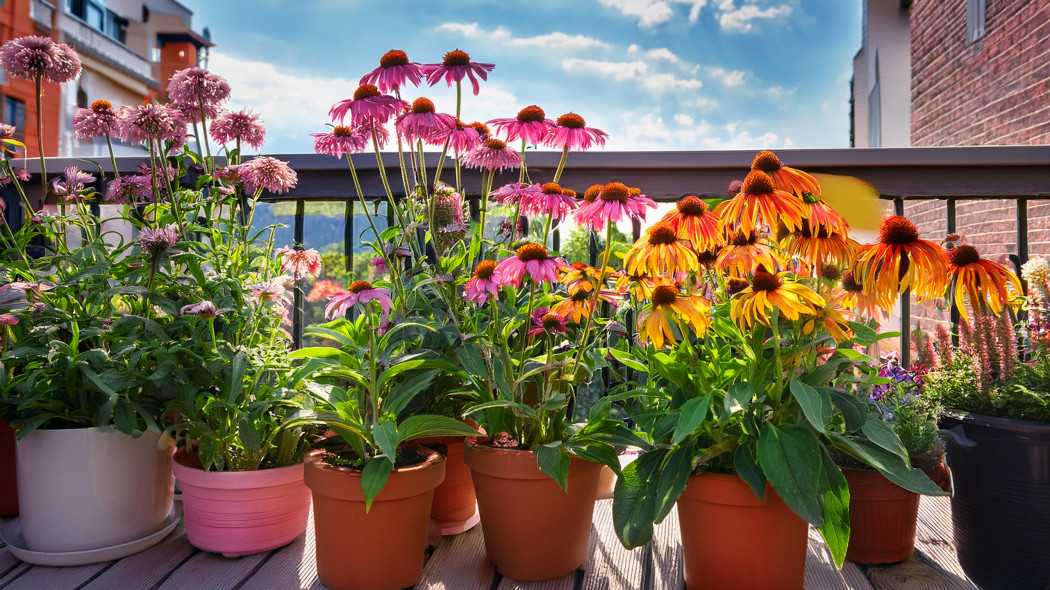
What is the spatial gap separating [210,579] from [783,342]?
1.11m

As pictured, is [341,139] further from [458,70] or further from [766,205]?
[766,205]

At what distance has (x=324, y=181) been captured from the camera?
6.15 ft

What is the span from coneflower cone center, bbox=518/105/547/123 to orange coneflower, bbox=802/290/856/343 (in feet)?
1.94

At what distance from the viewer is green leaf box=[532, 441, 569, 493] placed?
1.08 metres

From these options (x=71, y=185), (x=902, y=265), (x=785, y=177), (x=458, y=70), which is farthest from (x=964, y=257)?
(x=71, y=185)

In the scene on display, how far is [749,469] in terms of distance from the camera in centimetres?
102

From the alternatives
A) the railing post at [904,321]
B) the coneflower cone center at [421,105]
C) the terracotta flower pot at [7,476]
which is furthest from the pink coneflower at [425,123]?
the railing post at [904,321]

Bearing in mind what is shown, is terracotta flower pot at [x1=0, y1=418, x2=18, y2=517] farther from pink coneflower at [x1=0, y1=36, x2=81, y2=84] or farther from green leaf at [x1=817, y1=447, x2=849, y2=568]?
green leaf at [x1=817, y1=447, x2=849, y2=568]

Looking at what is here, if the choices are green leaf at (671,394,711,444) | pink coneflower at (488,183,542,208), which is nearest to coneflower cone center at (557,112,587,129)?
pink coneflower at (488,183,542,208)

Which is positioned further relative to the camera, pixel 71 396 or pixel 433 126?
pixel 71 396

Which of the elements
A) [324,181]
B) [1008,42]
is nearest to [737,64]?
[1008,42]

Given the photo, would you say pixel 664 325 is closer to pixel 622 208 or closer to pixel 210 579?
pixel 622 208

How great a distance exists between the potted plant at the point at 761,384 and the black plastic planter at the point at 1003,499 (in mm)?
235

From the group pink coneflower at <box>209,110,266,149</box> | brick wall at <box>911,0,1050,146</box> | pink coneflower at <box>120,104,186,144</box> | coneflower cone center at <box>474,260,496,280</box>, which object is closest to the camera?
coneflower cone center at <box>474,260,496,280</box>
